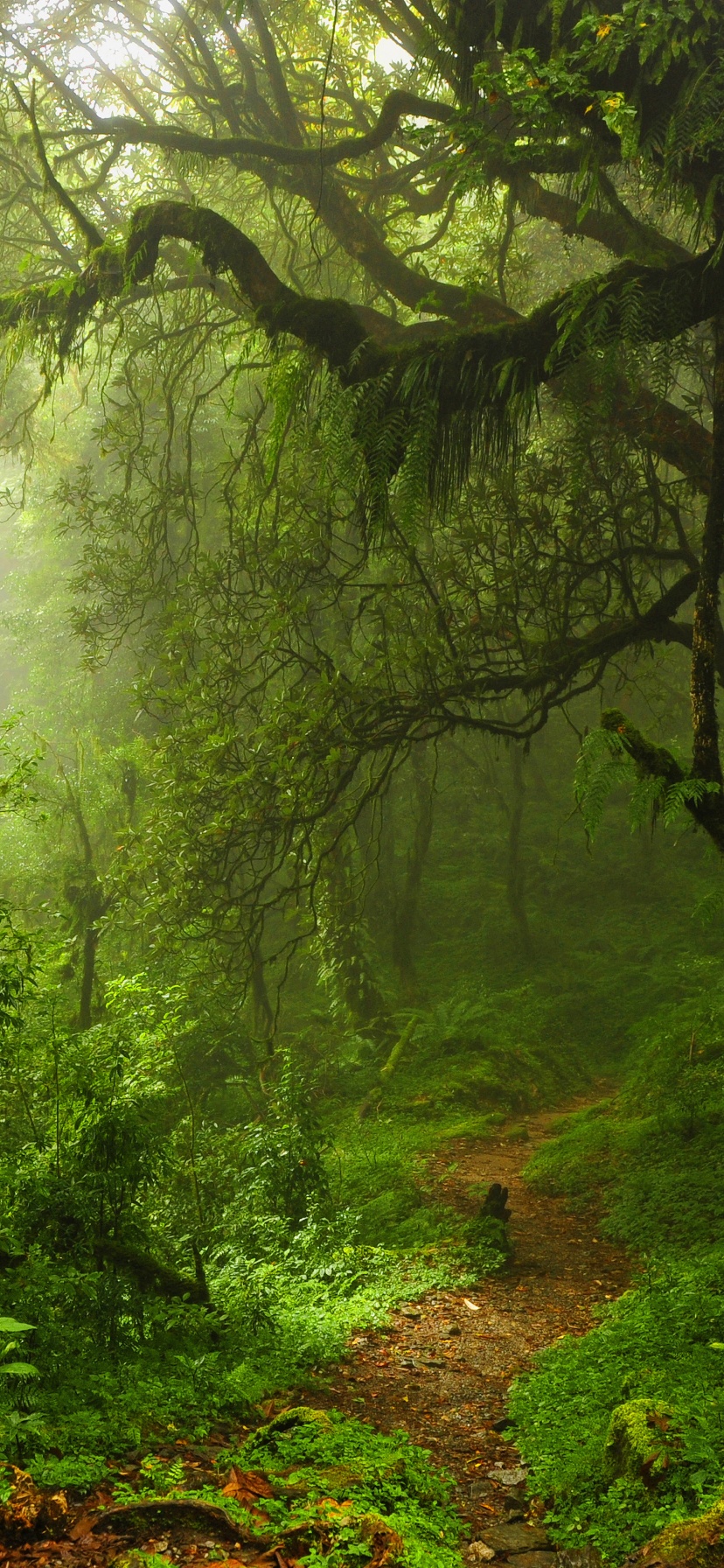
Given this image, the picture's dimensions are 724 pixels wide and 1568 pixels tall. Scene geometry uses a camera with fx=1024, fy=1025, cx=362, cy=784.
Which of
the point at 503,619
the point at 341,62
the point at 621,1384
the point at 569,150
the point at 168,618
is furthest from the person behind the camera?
the point at 341,62

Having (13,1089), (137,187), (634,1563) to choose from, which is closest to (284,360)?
(13,1089)

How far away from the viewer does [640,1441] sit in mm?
3150

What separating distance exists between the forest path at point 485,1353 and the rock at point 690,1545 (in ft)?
1.42

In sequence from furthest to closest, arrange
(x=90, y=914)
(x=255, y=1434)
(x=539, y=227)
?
(x=539, y=227) → (x=90, y=914) → (x=255, y=1434)

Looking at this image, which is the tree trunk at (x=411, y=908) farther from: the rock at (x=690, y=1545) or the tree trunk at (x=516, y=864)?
the rock at (x=690, y=1545)

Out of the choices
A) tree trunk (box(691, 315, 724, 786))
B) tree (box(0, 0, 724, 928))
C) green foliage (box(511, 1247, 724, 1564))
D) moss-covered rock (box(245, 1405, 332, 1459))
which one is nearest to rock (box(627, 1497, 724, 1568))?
green foliage (box(511, 1247, 724, 1564))

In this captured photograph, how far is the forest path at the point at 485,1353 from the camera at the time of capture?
344 centimetres

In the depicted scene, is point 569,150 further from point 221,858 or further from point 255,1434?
point 255,1434

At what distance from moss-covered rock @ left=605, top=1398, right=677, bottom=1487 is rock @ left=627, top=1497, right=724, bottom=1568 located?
1.00 ft

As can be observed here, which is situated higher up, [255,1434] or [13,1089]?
[13,1089]

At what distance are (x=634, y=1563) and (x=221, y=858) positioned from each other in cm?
555

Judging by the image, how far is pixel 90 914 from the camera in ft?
40.3

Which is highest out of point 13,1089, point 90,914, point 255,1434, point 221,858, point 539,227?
point 539,227

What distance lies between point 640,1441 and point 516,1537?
472mm
